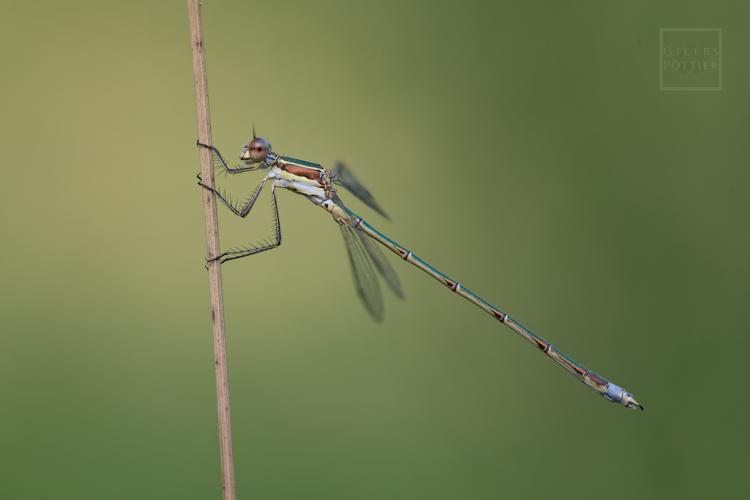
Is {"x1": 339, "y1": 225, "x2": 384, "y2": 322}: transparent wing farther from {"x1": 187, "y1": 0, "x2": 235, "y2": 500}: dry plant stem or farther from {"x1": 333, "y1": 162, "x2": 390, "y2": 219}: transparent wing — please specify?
{"x1": 187, "y1": 0, "x2": 235, "y2": 500}: dry plant stem

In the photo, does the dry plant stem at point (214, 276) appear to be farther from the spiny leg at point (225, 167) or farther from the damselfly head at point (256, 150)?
the damselfly head at point (256, 150)

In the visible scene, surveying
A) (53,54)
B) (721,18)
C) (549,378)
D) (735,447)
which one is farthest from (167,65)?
(735,447)

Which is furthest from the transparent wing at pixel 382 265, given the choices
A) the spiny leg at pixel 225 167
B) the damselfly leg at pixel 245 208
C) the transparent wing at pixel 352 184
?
the spiny leg at pixel 225 167

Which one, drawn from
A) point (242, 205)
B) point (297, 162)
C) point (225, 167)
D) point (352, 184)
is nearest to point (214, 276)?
point (225, 167)

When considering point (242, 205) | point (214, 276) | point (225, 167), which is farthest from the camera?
point (242, 205)

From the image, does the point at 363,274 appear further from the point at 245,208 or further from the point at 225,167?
the point at 225,167

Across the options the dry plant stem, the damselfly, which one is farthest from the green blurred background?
the dry plant stem
